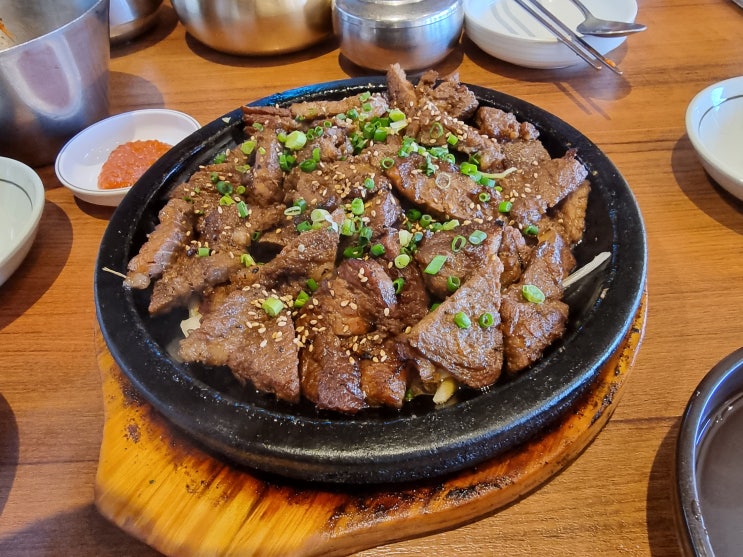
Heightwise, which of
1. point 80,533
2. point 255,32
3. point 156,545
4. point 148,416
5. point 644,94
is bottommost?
point 80,533

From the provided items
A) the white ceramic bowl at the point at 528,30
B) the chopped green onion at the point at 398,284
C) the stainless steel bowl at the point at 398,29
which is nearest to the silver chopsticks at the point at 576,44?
the white ceramic bowl at the point at 528,30

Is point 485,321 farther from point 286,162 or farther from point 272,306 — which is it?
point 286,162

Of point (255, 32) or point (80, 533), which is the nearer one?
point (80, 533)

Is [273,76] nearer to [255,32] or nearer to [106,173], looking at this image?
[255,32]

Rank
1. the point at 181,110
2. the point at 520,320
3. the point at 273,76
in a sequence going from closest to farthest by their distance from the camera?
the point at 520,320 → the point at 181,110 → the point at 273,76

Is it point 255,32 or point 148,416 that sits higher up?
point 255,32

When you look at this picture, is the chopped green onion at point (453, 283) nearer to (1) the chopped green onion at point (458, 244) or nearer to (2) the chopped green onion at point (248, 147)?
(1) the chopped green onion at point (458, 244)

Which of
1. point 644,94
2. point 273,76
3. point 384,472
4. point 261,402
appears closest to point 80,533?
point 261,402

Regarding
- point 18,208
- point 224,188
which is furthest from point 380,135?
point 18,208
